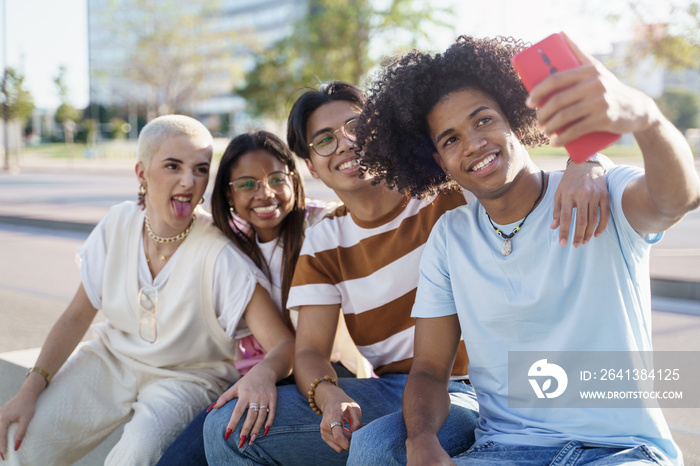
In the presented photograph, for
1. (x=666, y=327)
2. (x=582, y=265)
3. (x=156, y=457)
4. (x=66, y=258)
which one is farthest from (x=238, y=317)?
(x=66, y=258)

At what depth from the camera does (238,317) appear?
304 cm

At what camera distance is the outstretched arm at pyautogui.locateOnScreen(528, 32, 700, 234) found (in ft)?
5.27

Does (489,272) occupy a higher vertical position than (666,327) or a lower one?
higher

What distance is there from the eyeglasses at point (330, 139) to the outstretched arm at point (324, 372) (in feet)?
2.39

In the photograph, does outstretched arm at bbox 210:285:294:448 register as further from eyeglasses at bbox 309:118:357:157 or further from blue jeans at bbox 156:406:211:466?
eyeglasses at bbox 309:118:357:157

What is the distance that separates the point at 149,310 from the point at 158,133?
0.82m

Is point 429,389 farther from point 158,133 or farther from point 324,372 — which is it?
point 158,133

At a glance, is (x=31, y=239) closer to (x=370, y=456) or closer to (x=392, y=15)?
(x=370, y=456)

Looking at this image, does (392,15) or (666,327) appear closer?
(666,327)

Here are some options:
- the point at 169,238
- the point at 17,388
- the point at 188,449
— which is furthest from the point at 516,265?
the point at 17,388

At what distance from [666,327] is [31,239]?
10407mm

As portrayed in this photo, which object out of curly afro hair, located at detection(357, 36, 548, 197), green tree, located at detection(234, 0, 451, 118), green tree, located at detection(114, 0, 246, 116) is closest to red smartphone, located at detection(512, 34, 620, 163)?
curly afro hair, located at detection(357, 36, 548, 197)

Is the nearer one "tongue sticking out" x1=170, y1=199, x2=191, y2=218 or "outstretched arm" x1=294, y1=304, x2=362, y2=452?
"outstretched arm" x1=294, y1=304, x2=362, y2=452

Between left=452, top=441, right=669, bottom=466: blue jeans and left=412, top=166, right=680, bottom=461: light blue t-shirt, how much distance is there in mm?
29
